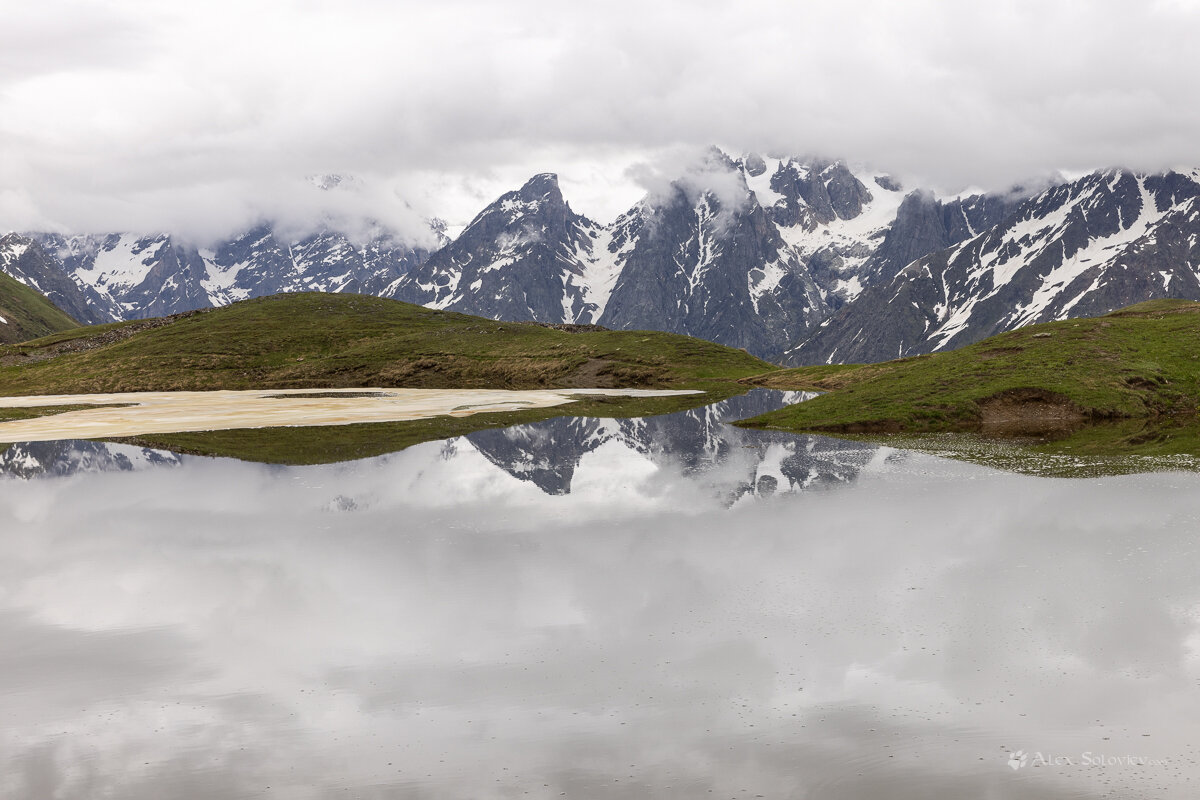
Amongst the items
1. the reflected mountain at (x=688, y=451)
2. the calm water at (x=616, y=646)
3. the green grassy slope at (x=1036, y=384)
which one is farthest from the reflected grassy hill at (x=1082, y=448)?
the reflected mountain at (x=688, y=451)

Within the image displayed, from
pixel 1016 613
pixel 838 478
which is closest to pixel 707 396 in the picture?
pixel 838 478

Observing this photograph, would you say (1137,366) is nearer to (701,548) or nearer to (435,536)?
(701,548)

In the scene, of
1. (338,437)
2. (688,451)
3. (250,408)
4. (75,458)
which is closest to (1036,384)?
(688,451)

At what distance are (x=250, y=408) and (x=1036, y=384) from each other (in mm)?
106318

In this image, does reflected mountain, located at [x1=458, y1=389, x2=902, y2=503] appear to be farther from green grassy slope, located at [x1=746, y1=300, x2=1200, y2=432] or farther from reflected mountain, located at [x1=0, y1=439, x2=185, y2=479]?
reflected mountain, located at [x1=0, y1=439, x2=185, y2=479]

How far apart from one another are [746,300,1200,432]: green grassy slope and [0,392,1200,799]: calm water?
3394cm

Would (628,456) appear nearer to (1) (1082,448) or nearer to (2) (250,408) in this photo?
(1) (1082,448)

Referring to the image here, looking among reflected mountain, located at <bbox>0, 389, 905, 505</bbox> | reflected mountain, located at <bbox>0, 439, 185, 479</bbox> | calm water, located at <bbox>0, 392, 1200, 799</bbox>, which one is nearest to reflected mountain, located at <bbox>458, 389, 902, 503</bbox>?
reflected mountain, located at <bbox>0, 389, 905, 505</bbox>

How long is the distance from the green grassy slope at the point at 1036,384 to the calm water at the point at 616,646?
33.9m

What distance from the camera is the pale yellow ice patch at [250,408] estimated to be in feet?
323

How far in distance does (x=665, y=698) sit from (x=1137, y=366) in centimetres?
9186

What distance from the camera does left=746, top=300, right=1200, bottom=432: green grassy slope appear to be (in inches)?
3209

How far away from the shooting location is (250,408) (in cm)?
12556

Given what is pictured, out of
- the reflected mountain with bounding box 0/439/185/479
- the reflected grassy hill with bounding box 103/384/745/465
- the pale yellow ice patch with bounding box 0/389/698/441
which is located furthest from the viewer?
the pale yellow ice patch with bounding box 0/389/698/441
